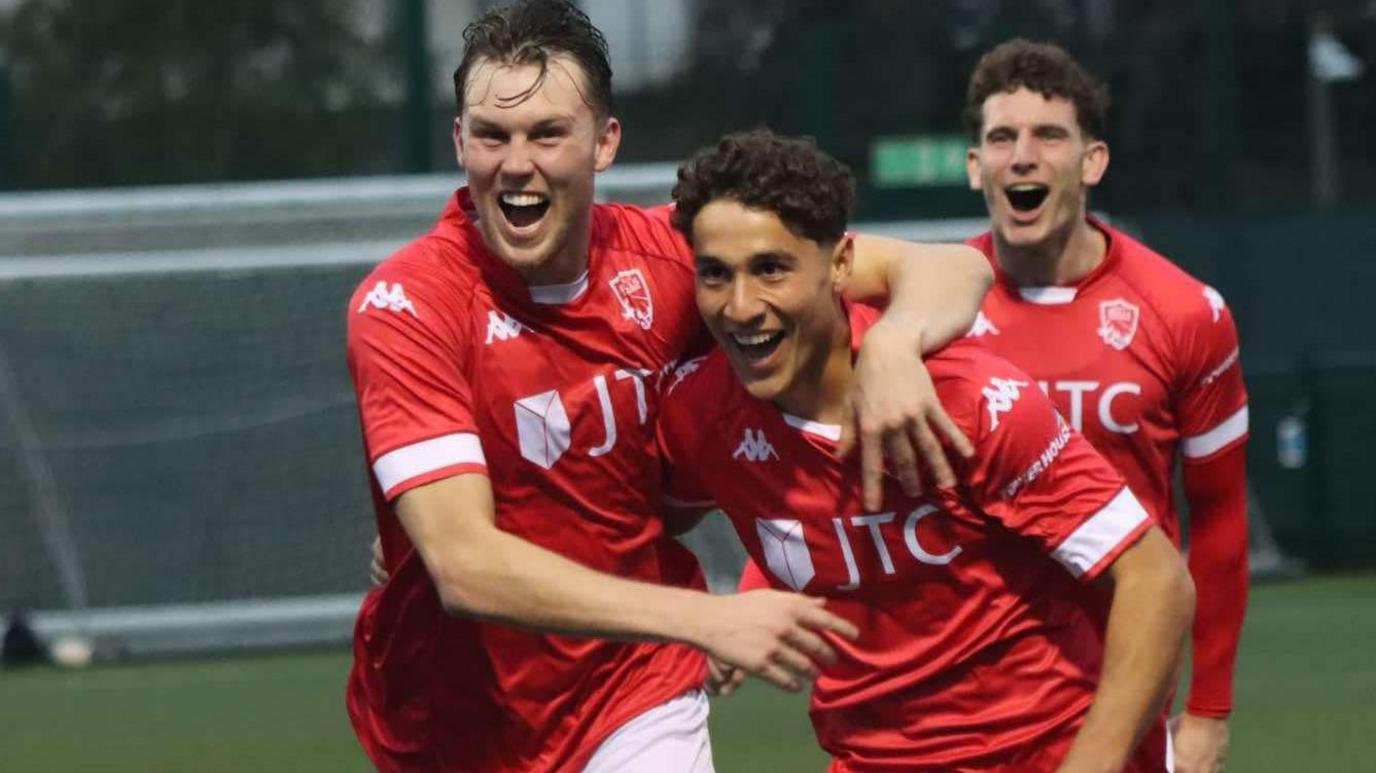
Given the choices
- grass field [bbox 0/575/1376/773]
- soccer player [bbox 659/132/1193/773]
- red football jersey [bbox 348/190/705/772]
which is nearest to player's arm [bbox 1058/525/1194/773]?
soccer player [bbox 659/132/1193/773]

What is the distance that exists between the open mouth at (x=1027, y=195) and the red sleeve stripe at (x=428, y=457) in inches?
82.6

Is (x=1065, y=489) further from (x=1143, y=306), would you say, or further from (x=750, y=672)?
(x=1143, y=306)

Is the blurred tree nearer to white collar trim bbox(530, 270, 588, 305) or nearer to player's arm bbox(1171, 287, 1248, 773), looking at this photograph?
player's arm bbox(1171, 287, 1248, 773)

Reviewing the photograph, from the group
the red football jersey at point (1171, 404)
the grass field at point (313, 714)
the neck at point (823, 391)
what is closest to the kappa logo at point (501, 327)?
the neck at point (823, 391)

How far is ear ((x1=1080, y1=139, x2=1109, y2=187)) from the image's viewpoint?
6070 mm

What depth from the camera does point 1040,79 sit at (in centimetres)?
604

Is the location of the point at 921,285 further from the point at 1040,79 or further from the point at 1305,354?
the point at 1305,354

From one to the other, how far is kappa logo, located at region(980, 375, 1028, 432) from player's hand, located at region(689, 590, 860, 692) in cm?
45

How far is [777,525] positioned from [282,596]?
8.50m

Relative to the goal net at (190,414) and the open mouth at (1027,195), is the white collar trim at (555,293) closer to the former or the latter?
the open mouth at (1027,195)

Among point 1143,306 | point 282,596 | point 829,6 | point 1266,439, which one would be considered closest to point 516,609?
point 1143,306

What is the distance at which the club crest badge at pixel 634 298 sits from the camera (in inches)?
181

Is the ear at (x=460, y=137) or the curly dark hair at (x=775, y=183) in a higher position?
the ear at (x=460, y=137)

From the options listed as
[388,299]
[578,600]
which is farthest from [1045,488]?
[388,299]
